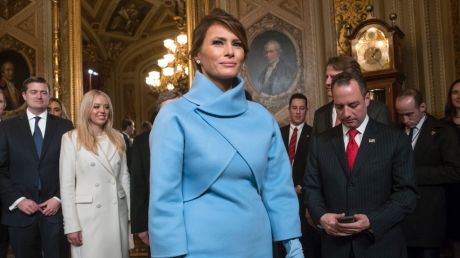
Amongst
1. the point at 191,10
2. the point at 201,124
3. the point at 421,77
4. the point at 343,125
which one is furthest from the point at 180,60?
the point at 201,124

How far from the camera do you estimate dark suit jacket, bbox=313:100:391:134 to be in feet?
11.4

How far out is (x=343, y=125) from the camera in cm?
297

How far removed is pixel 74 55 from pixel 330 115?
210 inches

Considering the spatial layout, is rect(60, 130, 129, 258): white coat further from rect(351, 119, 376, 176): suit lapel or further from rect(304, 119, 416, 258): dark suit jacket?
rect(351, 119, 376, 176): suit lapel

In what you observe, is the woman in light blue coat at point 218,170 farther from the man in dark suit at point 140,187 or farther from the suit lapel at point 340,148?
the man in dark suit at point 140,187

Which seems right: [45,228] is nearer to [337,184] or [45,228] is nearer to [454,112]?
[337,184]

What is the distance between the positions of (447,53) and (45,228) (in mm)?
4817

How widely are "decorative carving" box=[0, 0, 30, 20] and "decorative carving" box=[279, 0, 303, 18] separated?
375 centimetres

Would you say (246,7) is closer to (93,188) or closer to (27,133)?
(27,133)

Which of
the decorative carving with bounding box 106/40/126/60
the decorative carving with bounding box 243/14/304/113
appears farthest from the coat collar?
the decorative carving with bounding box 106/40/126/60

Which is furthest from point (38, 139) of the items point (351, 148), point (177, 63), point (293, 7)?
point (177, 63)

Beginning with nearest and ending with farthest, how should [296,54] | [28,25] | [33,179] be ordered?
[33,179], [296,54], [28,25]

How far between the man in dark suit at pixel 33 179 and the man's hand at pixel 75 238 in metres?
0.20

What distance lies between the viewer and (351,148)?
288cm
